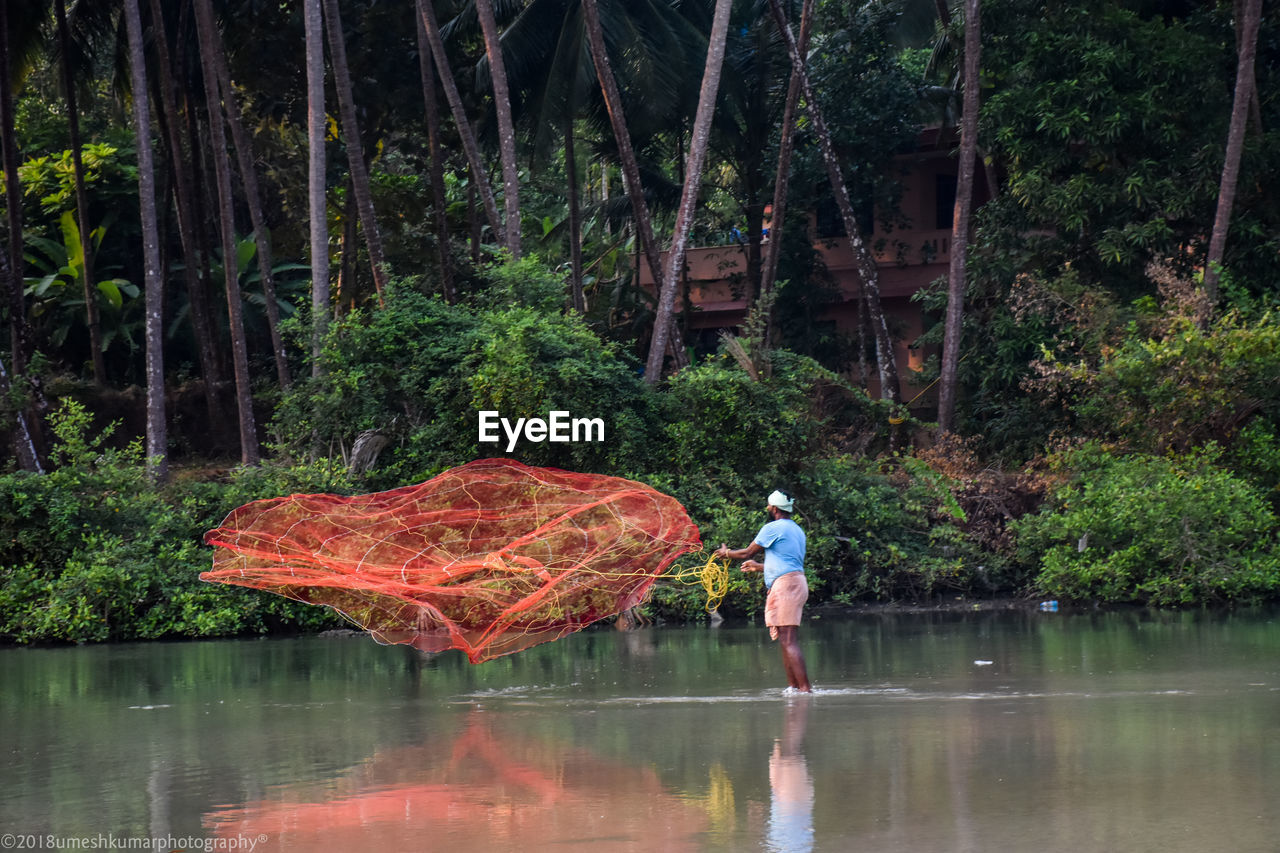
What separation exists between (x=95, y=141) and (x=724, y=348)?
20.6 m

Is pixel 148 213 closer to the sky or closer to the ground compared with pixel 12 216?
closer to the ground

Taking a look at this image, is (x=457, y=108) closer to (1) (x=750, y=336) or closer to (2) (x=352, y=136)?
(2) (x=352, y=136)

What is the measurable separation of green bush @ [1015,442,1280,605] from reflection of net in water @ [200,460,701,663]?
22.1ft

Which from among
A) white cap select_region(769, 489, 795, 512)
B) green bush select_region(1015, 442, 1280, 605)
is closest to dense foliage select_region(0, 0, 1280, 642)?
green bush select_region(1015, 442, 1280, 605)

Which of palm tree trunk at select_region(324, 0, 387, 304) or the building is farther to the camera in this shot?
the building

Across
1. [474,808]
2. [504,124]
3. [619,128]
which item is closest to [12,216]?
[504,124]

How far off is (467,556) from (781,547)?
4.00 m

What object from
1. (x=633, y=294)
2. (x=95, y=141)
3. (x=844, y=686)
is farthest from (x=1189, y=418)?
(x=95, y=141)

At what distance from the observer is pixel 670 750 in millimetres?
9148

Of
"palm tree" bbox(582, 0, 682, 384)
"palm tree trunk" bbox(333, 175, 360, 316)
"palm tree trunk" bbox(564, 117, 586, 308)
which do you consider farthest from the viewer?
"palm tree trunk" bbox(564, 117, 586, 308)

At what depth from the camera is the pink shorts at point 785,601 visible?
465 inches

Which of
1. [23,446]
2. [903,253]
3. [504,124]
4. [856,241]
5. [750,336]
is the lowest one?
[23,446]

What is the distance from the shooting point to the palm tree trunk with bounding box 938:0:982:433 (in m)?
23.7

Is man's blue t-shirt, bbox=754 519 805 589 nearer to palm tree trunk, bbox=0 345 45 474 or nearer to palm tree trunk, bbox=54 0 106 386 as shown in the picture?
palm tree trunk, bbox=0 345 45 474
